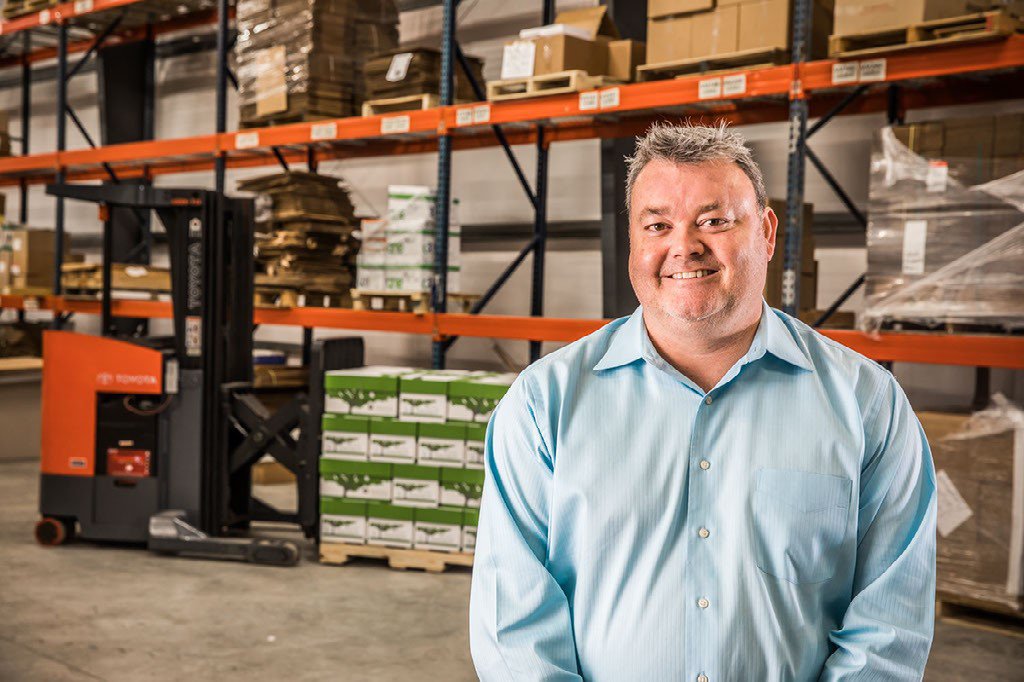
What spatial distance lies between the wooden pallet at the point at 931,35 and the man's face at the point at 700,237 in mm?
3857

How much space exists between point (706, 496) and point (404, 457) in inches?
186

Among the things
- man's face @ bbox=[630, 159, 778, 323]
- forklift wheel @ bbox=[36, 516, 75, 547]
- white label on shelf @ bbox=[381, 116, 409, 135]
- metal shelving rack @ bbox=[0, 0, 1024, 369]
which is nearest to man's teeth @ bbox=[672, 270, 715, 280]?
man's face @ bbox=[630, 159, 778, 323]

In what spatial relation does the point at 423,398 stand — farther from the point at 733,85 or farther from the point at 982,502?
the point at 982,502

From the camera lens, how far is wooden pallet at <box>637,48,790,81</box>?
622 centimetres

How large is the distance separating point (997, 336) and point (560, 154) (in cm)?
481

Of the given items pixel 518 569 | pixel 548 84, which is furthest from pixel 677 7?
pixel 518 569

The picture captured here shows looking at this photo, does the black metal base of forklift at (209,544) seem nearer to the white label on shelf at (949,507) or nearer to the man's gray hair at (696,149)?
the white label on shelf at (949,507)

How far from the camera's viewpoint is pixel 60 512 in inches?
278

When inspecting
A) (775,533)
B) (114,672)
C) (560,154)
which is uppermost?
(560,154)

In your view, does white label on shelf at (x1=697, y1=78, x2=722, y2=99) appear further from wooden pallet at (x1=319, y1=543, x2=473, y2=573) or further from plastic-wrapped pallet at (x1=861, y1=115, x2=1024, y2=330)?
wooden pallet at (x1=319, y1=543, x2=473, y2=573)

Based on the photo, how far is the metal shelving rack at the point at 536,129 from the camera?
5.70m

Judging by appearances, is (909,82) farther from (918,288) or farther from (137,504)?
(137,504)

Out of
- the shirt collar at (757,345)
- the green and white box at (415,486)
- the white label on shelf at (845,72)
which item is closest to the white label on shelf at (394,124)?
Result: the green and white box at (415,486)

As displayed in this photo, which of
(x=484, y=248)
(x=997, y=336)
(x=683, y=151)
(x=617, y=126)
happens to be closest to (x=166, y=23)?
(x=484, y=248)
